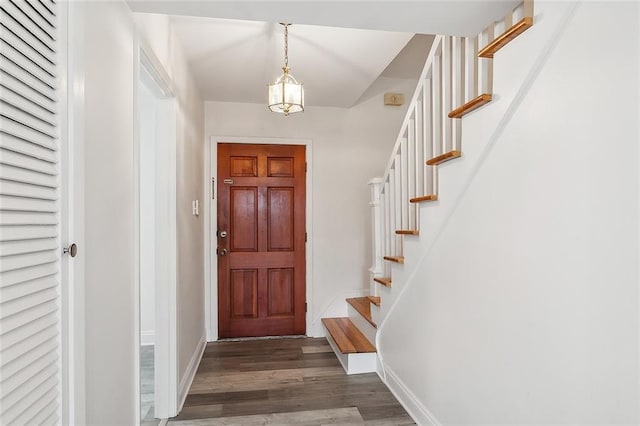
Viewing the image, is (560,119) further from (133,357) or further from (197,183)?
(197,183)

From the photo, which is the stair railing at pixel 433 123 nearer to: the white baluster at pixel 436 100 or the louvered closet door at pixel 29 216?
the white baluster at pixel 436 100

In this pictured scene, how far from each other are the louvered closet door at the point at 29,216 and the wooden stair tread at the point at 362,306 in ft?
7.67

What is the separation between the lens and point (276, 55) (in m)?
2.60

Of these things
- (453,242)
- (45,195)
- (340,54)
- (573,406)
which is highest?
(340,54)

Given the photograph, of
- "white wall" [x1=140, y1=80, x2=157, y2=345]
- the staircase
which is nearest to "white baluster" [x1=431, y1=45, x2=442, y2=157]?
the staircase

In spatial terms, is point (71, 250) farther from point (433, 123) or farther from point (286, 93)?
point (433, 123)

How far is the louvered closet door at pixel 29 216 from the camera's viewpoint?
76 centimetres

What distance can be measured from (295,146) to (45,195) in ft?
9.61

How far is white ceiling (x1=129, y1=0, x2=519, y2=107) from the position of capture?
148 centimetres

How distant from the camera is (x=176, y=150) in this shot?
230cm

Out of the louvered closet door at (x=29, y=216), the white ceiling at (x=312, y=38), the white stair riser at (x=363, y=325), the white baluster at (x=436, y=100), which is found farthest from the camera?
the white stair riser at (x=363, y=325)

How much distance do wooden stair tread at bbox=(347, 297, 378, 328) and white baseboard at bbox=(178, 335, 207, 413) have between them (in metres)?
1.38

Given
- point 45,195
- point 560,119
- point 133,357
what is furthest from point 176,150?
point 560,119

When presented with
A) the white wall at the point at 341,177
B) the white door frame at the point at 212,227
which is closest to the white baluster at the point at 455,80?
the white wall at the point at 341,177
